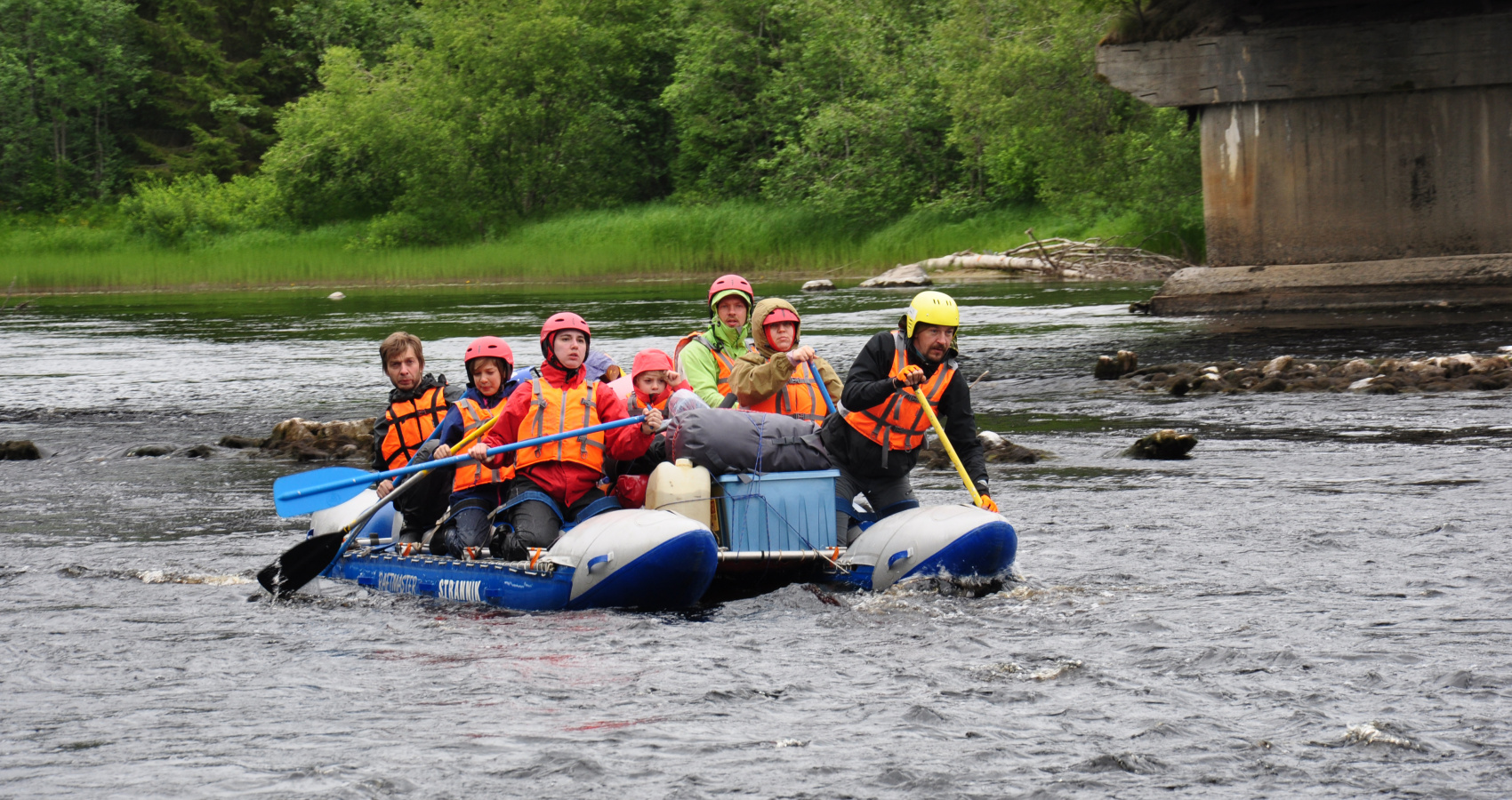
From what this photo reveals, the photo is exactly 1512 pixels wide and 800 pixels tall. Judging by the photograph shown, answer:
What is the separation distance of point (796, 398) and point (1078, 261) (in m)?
28.5

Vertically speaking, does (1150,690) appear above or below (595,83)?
below

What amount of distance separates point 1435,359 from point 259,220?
4347cm

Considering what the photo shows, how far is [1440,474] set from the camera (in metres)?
10.4

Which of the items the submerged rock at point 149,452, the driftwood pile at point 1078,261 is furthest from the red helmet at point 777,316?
the driftwood pile at point 1078,261

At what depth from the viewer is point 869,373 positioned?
7.55 metres

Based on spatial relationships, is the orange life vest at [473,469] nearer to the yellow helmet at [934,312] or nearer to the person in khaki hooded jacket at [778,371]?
the person in khaki hooded jacket at [778,371]

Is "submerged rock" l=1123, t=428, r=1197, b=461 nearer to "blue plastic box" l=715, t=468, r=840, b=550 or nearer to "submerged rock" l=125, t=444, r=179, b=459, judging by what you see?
"blue plastic box" l=715, t=468, r=840, b=550

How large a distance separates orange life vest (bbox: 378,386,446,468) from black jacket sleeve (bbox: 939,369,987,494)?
2.67 metres

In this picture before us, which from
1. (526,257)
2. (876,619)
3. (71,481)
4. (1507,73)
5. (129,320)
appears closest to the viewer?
(876,619)

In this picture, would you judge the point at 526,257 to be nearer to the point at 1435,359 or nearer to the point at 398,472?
the point at 1435,359

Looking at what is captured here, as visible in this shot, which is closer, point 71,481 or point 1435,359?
point 71,481

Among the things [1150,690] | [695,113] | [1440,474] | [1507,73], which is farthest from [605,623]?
[695,113]

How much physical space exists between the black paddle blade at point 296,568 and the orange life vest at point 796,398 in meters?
2.19

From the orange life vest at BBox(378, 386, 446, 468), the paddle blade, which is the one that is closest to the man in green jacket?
the orange life vest at BBox(378, 386, 446, 468)
